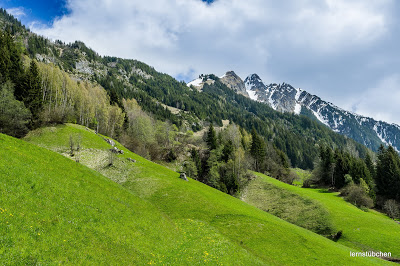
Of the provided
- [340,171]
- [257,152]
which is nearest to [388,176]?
[340,171]

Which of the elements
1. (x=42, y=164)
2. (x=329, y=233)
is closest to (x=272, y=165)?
(x=329, y=233)

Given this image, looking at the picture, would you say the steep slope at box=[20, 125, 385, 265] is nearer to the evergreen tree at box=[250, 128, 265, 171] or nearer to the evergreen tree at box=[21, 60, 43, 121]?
the evergreen tree at box=[21, 60, 43, 121]

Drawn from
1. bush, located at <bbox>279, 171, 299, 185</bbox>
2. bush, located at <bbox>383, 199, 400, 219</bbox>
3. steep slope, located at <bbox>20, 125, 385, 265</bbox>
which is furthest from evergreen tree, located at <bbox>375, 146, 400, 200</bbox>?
steep slope, located at <bbox>20, 125, 385, 265</bbox>

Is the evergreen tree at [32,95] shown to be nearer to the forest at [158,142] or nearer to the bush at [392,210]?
the forest at [158,142]

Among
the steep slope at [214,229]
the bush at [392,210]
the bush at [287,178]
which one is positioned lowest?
the steep slope at [214,229]

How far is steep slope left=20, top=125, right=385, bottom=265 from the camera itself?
81.0ft

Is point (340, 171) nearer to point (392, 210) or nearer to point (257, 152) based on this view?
point (392, 210)

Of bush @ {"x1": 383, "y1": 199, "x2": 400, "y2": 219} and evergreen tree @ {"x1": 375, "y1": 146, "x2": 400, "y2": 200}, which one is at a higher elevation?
evergreen tree @ {"x1": 375, "y1": 146, "x2": 400, "y2": 200}

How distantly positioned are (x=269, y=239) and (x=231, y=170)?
A: 5927 centimetres

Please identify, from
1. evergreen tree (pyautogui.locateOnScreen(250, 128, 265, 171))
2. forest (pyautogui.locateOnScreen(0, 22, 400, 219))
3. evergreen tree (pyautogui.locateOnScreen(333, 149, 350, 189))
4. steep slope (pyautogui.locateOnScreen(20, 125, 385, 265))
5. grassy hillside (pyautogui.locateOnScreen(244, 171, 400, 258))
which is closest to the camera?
steep slope (pyautogui.locateOnScreen(20, 125, 385, 265))

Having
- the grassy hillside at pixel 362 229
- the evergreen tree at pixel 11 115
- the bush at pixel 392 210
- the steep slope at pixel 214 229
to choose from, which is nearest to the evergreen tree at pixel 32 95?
the evergreen tree at pixel 11 115

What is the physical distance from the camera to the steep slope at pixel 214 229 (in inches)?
972

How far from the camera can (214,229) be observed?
32.4 metres

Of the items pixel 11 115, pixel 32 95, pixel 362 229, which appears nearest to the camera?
pixel 362 229
